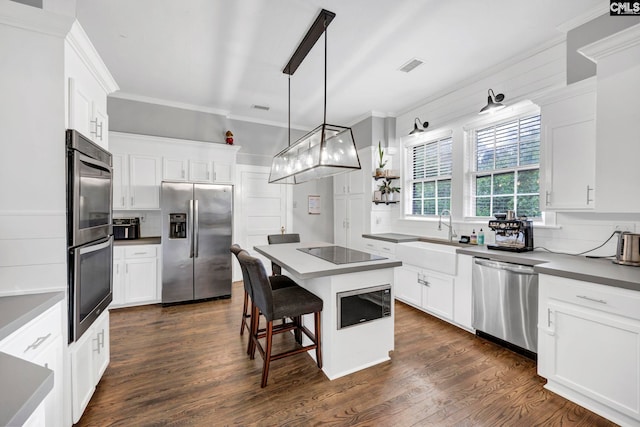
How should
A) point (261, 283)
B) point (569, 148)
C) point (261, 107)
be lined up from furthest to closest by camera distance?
point (261, 107)
point (569, 148)
point (261, 283)

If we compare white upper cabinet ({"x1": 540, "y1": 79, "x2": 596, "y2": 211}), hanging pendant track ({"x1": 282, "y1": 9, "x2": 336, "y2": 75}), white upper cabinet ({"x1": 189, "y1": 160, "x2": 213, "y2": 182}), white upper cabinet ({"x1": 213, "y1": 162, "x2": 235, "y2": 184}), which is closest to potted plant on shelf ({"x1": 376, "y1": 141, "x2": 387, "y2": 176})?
hanging pendant track ({"x1": 282, "y1": 9, "x2": 336, "y2": 75})

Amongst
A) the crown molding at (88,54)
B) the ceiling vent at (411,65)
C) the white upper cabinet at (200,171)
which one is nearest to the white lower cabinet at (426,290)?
the ceiling vent at (411,65)

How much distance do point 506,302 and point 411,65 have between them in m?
2.73

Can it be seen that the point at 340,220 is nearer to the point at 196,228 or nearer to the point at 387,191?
the point at 387,191

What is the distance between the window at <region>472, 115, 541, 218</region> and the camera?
121 inches

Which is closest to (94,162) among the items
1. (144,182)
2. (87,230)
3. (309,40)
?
(87,230)

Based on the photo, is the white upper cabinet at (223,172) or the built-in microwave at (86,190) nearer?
the built-in microwave at (86,190)

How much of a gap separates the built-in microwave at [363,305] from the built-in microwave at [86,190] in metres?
1.78

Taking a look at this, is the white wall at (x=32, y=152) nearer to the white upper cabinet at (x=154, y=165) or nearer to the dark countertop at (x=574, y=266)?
the white upper cabinet at (x=154, y=165)

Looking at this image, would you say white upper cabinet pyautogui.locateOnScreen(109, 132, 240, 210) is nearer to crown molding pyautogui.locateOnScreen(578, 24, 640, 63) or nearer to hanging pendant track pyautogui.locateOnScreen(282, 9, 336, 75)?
hanging pendant track pyautogui.locateOnScreen(282, 9, 336, 75)

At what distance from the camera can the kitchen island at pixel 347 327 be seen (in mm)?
2209

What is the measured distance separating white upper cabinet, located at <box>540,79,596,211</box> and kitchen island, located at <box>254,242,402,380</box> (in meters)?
1.61

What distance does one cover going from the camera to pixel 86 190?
5.79 ft

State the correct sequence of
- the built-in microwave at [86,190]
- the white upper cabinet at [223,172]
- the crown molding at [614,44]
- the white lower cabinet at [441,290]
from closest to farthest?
1. the built-in microwave at [86,190]
2. the crown molding at [614,44]
3. the white lower cabinet at [441,290]
4. the white upper cabinet at [223,172]
